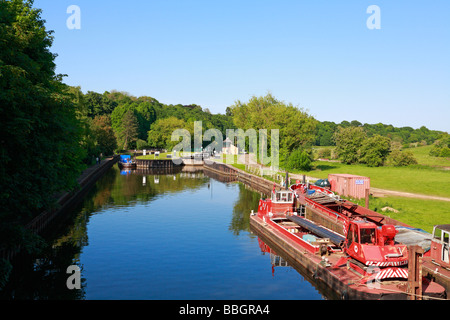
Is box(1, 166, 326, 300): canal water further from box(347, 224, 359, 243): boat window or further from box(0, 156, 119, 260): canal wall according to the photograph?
box(347, 224, 359, 243): boat window

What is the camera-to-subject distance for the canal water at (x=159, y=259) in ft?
80.9

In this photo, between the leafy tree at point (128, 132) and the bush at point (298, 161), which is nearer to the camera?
the bush at point (298, 161)

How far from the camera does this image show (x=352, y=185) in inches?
1880

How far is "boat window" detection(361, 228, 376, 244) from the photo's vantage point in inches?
924

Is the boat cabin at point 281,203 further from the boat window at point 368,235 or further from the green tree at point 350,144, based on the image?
the green tree at point 350,144

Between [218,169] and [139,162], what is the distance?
26949mm

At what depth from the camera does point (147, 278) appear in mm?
26828

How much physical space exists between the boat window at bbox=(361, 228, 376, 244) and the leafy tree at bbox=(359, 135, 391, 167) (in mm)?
85815

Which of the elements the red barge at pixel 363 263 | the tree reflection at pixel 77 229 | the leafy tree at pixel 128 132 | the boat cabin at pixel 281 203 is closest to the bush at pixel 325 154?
the tree reflection at pixel 77 229

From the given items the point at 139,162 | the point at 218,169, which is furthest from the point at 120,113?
the point at 218,169

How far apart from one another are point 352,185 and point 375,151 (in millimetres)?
61480

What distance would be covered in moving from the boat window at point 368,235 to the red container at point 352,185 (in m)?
24.8

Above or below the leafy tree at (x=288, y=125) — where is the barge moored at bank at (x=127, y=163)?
below
